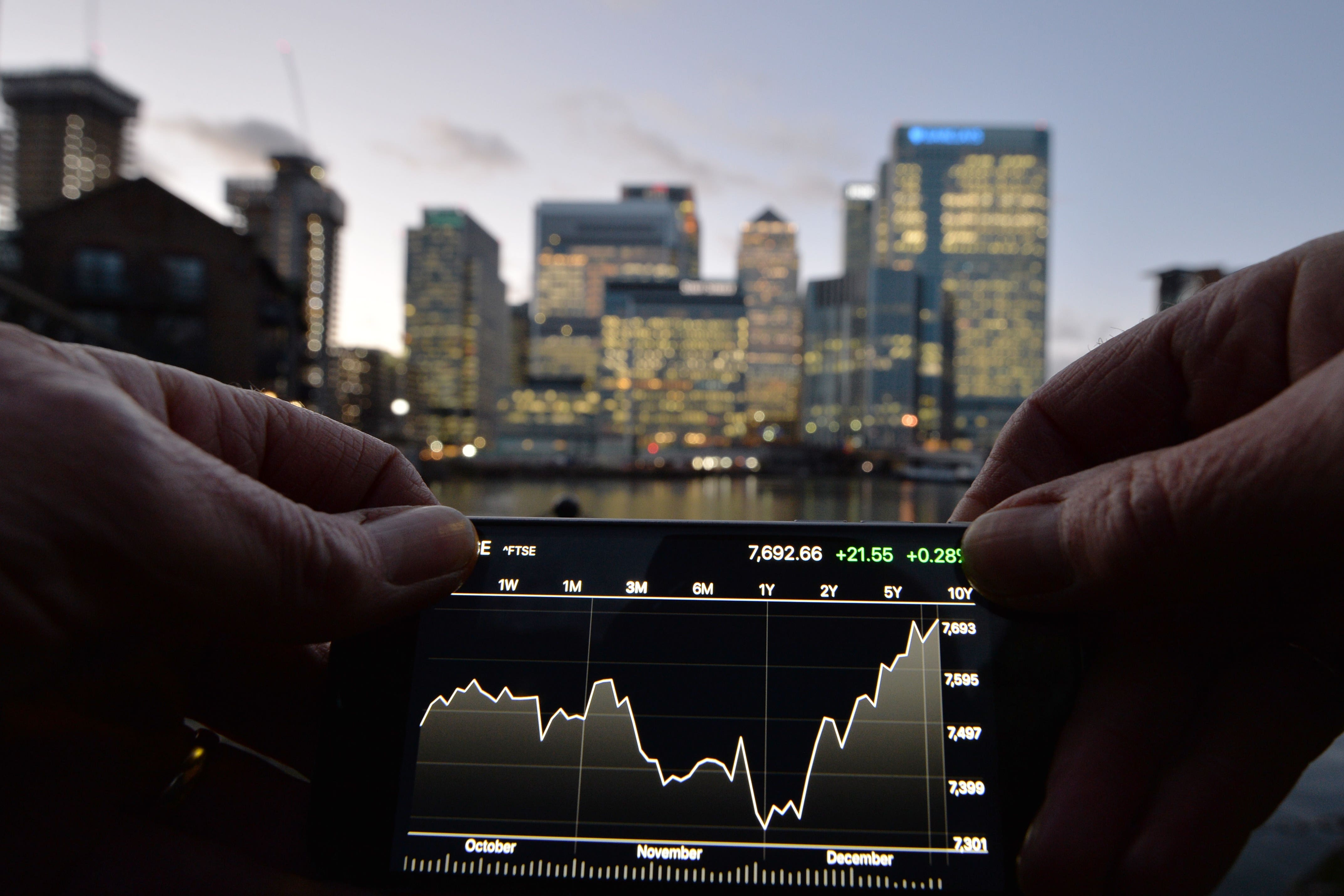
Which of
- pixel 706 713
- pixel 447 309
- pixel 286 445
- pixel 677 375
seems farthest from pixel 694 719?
pixel 447 309

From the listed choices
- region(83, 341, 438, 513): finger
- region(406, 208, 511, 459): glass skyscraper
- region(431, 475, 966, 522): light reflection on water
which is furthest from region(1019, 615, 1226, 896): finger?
region(406, 208, 511, 459): glass skyscraper

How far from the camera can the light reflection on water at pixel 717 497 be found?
92.0 feet

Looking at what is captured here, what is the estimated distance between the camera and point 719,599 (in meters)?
1.53

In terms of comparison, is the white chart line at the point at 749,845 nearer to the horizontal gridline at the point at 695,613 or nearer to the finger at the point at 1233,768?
the finger at the point at 1233,768

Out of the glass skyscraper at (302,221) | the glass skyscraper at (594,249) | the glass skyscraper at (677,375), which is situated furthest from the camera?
the glass skyscraper at (594,249)

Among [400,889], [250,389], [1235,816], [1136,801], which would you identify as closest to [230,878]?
[400,889]

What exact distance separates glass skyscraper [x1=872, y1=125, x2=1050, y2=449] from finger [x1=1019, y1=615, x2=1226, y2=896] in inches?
4799

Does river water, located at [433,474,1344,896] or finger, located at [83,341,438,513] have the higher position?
finger, located at [83,341,438,513]

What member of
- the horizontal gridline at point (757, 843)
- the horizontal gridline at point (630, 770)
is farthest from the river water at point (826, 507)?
the horizontal gridline at point (757, 843)

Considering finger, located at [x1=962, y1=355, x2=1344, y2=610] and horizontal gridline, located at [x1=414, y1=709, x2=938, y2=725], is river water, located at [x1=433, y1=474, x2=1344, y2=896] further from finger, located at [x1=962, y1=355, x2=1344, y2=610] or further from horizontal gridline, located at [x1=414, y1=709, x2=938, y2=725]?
horizontal gridline, located at [x1=414, y1=709, x2=938, y2=725]

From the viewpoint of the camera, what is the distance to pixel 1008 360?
122 metres

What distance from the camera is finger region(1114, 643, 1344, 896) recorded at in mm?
1260

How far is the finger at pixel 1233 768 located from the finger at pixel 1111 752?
0.11 ft

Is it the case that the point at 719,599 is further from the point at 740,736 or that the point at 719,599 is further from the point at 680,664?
the point at 740,736
